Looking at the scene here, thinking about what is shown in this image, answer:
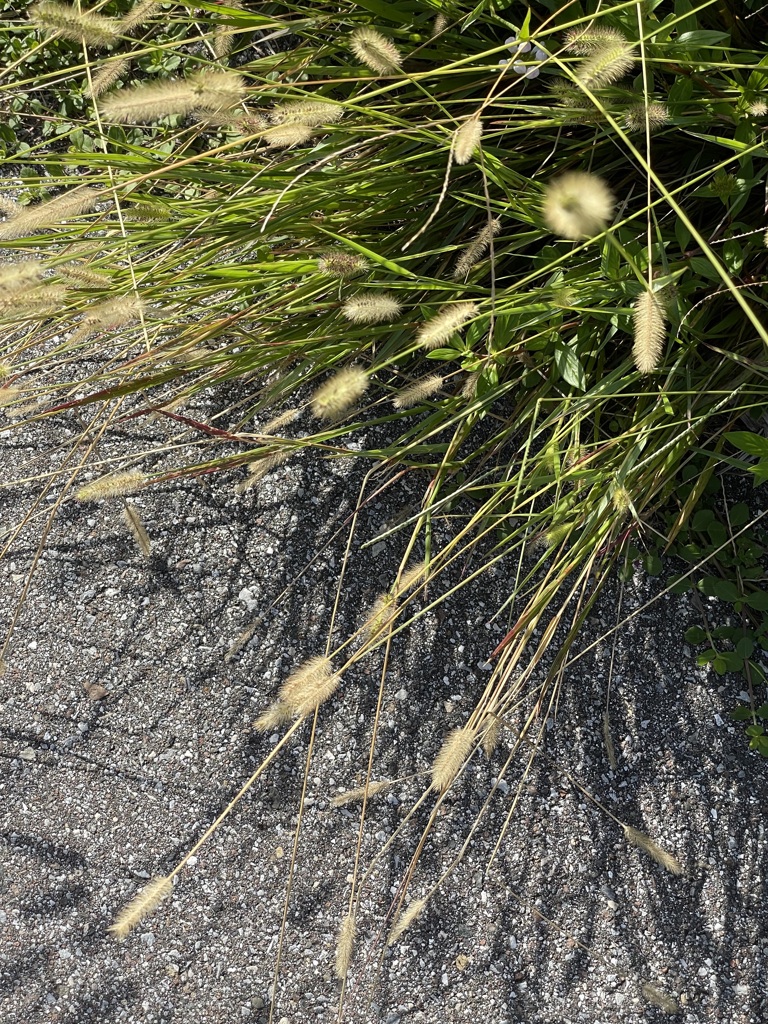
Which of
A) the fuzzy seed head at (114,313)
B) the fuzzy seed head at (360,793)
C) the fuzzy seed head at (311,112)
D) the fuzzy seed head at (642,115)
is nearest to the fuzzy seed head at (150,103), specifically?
the fuzzy seed head at (311,112)

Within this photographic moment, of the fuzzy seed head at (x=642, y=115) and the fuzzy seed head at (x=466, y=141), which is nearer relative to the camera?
the fuzzy seed head at (x=466, y=141)

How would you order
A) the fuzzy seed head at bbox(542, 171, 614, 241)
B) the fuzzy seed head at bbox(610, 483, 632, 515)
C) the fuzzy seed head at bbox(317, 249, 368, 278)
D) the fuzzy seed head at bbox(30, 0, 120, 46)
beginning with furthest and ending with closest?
the fuzzy seed head at bbox(610, 483, 632, 515) < the fuzzy seed head at bbox(317, 249, 368, 278) < the fuzzy seed head at bbox(30, 0, 120, 46) < the fuzzy seed head at bbox(542, 171, 614, 241)

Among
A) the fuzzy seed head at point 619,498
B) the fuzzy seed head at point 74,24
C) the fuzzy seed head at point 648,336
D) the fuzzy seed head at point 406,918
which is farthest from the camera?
the fuzzy seed head at point 406,918

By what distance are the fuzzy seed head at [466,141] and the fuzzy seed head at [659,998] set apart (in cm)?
141

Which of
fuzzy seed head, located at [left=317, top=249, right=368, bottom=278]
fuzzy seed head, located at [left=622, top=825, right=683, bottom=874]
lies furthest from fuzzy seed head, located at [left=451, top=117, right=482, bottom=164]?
fuzzy seed head, located at [left=622, top=825, right=683, bottom=874]

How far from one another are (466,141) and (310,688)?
2.30 feet

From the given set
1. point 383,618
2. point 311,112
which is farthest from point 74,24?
point 383,618

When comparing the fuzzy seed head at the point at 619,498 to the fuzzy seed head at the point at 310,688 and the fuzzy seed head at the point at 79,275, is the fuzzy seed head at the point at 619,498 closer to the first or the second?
the fuzzy seed head at the point at 310,688

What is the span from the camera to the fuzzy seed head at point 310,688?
40.6 inches

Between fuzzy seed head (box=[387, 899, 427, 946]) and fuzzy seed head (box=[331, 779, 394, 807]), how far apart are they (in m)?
0.20

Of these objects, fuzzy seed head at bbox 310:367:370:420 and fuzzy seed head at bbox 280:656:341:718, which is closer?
fuzzy seed head at bbox 310:367:370:420

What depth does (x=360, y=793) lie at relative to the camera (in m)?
1.39

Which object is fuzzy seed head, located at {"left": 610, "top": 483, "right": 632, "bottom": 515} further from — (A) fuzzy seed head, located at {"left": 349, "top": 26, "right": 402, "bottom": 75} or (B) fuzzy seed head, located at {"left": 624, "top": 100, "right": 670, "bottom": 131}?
(A) fuzzy seed head, located at {"left": 349, "top": 26, "right": 402, "bottom": 75}

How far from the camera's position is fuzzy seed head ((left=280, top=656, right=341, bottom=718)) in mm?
1030
